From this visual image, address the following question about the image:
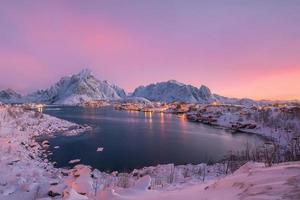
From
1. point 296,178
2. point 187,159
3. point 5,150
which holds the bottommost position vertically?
point 187,159

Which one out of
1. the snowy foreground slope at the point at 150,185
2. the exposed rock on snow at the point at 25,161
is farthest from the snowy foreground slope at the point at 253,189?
the exposed rock on snow at the point at 25,161

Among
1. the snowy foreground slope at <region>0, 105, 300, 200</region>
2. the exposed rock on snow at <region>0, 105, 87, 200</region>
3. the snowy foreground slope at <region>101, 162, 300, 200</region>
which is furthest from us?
the exposed rock on snow at <region>0, 105, 87, 200</region>

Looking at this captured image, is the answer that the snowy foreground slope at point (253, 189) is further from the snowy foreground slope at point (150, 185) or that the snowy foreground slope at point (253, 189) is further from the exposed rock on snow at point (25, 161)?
the exposed rock on snow at point (25, 161)

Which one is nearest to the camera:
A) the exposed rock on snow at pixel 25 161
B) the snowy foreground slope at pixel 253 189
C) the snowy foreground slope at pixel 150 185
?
the snowy foreground slope at pixel 253 189

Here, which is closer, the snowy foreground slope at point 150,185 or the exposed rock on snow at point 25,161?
the snowy foreground slope at point 150,185

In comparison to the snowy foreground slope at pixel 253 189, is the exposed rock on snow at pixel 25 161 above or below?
below

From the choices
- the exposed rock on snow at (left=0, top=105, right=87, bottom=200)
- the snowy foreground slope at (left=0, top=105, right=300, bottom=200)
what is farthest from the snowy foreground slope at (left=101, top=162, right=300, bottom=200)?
the exposed rock on snow at (left=0, top=105, right=87, bottom=200)

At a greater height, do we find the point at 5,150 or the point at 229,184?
the point at 229,184

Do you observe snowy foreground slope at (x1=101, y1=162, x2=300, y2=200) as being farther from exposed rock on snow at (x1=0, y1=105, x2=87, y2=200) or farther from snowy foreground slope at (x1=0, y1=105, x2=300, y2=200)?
exposed rock on snow at (x1=0, y1=105, x2=87, y2=200)

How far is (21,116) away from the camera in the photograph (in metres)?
73.5

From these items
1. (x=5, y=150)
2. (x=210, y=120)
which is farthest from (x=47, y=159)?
(x=210, y=120)

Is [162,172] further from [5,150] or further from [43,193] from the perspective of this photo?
[5,150]

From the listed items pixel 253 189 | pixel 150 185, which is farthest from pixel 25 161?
pixel 253 189

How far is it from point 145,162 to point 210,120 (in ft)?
259
